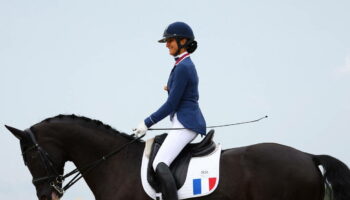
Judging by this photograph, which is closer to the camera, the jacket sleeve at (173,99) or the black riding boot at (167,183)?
the black riding boot at (167,183)

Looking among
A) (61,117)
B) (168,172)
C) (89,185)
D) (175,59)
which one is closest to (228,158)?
(168,172)

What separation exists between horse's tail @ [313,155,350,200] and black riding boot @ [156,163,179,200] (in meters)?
2.16

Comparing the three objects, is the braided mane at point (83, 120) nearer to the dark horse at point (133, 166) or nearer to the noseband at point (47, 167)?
the dark horse at point (133, 166)

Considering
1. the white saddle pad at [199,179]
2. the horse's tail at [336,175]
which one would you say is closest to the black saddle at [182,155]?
the white saddle pad at [199,179]

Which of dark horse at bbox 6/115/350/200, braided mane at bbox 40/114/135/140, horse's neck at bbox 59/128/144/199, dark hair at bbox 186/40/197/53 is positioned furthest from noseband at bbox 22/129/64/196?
dark hair at bbox 186/40/197/53

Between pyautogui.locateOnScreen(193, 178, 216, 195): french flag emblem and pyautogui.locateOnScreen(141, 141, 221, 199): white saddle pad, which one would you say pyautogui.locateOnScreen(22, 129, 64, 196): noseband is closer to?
→ pyautogui.locateOnScreen(141, 141, 221, 199): white saddle pad

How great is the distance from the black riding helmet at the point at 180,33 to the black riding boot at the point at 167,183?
1.86m

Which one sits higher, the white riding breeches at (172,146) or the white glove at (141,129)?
the white glove at (141,129)

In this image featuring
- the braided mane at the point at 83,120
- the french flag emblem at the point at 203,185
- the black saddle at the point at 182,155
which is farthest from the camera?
the braided mane at the point at 83,120

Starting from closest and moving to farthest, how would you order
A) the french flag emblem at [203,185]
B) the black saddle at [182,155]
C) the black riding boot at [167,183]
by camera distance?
the black riding boot at [167,183], the french flag emblem at [203,185], the black saddle at [182,155]

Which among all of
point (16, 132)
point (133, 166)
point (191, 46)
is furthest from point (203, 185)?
point (16, 132)

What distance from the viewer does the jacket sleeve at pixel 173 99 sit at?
777 cm

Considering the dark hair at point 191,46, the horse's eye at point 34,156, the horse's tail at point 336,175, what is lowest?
the horse's tail at point 336,175

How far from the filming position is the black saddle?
7.73m
